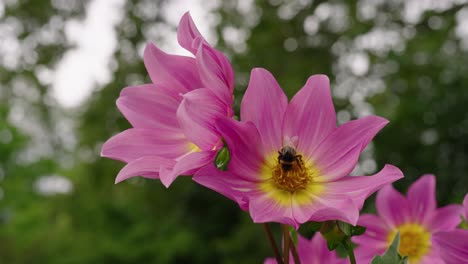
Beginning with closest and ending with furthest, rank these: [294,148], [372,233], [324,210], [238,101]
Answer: [324,210]
[294,148]
[372,233]
[238,101]

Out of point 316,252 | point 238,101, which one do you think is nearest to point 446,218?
point 316,252

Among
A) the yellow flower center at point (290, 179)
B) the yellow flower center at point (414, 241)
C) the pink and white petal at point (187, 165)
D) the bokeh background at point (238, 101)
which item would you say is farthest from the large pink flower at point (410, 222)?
the bokeh background at point (238, 101)

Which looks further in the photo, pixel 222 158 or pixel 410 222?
pixel 410 222

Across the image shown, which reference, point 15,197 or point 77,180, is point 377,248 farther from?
point 77,180

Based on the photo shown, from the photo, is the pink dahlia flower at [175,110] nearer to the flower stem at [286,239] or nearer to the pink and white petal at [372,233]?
the flower stem at [286,239]

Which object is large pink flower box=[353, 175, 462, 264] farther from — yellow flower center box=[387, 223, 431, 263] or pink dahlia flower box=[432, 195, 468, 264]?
pink dahlia flower box=[432, 195, 468, 264]

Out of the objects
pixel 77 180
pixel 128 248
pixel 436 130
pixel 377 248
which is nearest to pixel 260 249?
pixel 128 248

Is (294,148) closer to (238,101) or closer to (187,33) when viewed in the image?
(187,33)
